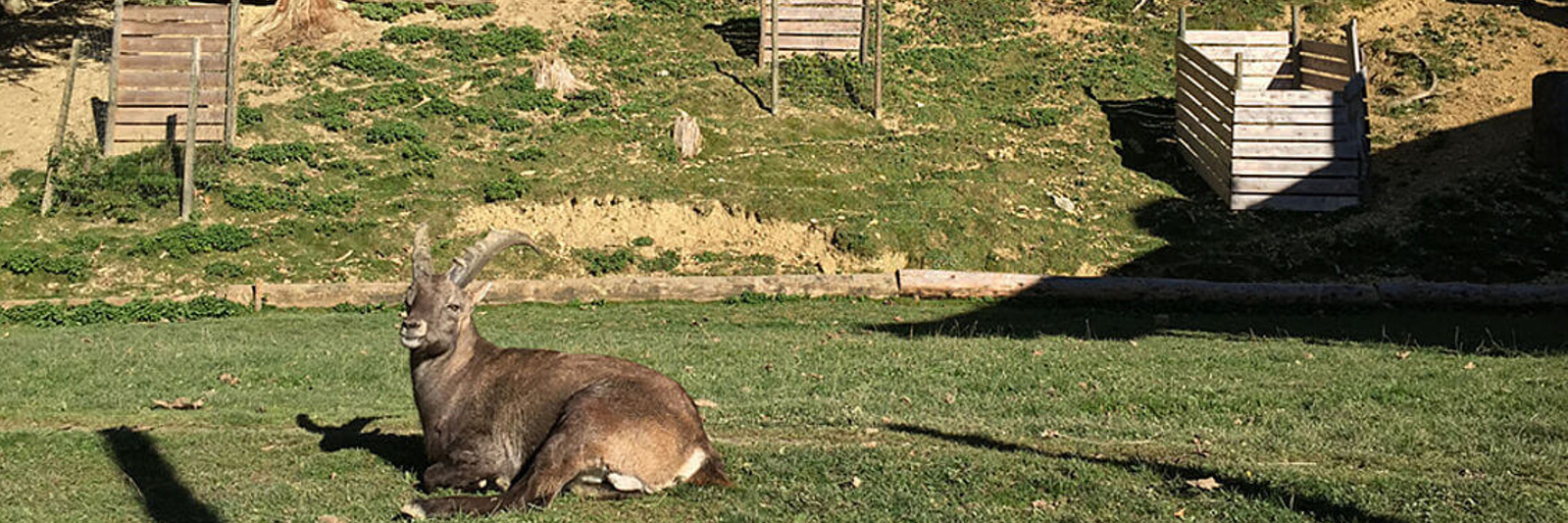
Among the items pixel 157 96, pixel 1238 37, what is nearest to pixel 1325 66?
pixel 1238 37

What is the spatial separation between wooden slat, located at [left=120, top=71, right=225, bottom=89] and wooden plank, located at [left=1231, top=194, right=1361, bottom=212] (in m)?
19.1

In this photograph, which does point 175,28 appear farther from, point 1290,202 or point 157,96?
point 1290,202

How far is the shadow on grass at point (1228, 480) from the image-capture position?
9.48m

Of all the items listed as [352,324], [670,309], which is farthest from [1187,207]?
[352,324]

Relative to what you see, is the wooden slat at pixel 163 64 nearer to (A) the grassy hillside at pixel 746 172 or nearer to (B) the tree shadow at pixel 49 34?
(A) the grassy hillside at pixel 746 172

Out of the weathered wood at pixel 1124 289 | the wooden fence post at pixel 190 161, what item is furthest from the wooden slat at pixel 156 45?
the weathered wood at pixel 1124 289

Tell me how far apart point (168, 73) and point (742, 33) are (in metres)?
12.6

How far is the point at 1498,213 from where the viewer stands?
1065 inches

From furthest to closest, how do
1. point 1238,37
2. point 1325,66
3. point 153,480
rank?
point 1238,37 < point 1325,66 < point 153,480

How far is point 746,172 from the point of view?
1125 inches

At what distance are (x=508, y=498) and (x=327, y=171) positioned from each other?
64.9ft

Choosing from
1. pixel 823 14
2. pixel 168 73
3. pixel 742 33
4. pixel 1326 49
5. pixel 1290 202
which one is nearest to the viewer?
pixel 1290 202

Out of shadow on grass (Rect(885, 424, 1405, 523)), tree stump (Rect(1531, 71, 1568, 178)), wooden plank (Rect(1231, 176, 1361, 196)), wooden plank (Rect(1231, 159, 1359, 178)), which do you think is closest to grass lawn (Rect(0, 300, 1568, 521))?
shadow on grass (Rect(885, 424, 1405, 523))

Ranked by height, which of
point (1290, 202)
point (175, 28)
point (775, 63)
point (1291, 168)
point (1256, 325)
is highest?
point (175, 28)
